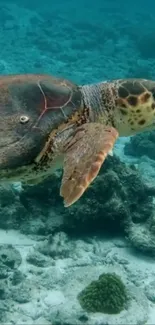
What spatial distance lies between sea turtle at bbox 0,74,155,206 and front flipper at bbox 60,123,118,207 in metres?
0.01

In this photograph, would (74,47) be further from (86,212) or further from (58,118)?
(58,118)

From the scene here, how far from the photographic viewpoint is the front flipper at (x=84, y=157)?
2.91m

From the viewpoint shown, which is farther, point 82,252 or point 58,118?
point 82,252

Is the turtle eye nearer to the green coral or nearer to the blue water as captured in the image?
the green coral

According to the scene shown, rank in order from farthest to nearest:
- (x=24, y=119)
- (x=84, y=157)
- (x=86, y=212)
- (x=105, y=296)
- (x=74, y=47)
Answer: (x=74, y=47)
(x=86, y=212)
(x=105, y=296)
(x=24, y=119)
(x=84, y=157)

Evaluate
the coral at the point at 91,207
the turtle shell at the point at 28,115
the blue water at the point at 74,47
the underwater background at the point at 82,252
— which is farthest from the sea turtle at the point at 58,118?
the blue water at the point at 74,47

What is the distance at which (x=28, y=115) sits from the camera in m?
3.64

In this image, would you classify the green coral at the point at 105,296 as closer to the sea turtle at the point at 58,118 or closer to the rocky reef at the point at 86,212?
the rocky reef at the point at 86,212

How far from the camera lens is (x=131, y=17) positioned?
123 ft

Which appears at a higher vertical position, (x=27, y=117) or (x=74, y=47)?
(x=27, y=117)

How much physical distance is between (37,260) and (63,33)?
2264 cm

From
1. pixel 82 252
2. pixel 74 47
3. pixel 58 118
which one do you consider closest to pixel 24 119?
pixel 58 118

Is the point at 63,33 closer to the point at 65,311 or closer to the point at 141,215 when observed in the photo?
the point at 141,215

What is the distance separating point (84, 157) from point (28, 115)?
84cm
